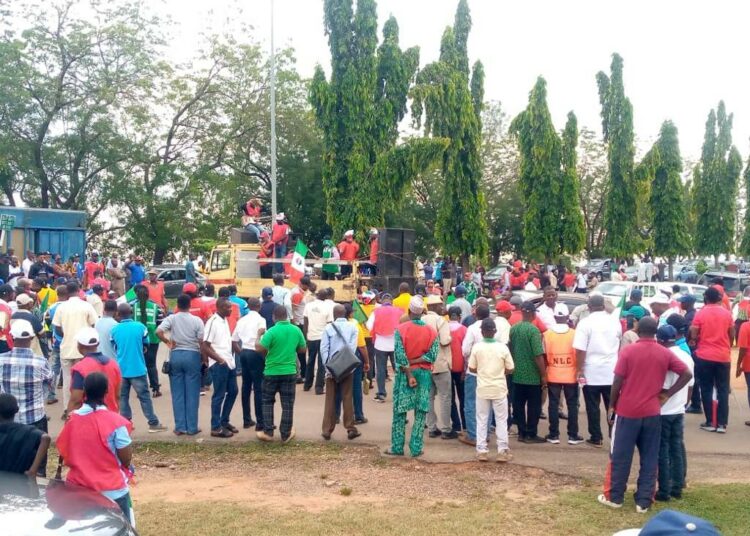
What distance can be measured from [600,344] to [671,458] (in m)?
1.83

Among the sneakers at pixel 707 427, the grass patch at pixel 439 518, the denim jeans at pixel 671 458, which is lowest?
the grass patch at pixel 439 518

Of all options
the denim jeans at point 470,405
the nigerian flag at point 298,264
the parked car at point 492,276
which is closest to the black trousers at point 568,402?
the denim jeans at point 470,405

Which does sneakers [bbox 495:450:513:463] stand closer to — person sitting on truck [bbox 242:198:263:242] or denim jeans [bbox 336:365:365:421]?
denim jeans [bbox 336:365:365:421]

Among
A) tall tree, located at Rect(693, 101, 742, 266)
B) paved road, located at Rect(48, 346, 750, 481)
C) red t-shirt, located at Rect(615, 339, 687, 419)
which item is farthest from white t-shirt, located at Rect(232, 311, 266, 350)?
tall tree, located at Rect(693, 101, 742, 266)

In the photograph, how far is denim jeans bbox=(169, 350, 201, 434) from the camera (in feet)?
30.9

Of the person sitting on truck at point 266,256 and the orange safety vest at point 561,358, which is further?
the person sitting on truck at point 266,256

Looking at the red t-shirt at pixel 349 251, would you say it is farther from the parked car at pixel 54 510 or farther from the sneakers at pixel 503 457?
the parked car at pixel 54 510

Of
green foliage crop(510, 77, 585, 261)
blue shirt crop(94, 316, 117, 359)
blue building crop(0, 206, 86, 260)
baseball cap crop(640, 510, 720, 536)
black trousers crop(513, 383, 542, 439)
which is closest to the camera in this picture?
baseball cap crop(640, 510, 720, 536)

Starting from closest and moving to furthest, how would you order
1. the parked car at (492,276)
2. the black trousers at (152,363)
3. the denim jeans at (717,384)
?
the denim jeans at (717,384) → the black trousers at (152,363) → the parked car at (492,276)

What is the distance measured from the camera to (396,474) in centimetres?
817

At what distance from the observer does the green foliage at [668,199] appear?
33.2m

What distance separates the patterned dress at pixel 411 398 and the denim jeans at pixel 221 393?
232cm

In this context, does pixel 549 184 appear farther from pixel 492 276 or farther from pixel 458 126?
pixel 458 126

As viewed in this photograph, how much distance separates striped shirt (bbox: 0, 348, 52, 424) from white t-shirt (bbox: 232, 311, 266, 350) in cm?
332
